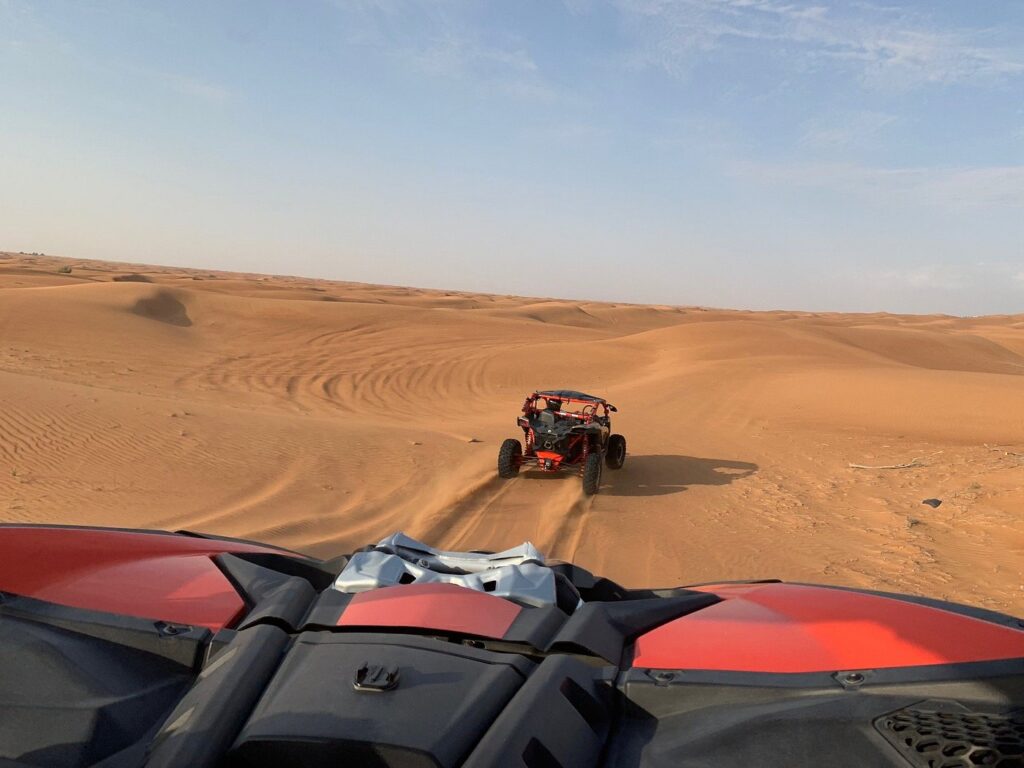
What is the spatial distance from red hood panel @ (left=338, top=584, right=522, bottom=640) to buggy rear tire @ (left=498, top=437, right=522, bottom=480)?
7953 mm

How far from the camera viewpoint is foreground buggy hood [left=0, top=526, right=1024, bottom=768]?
1612mm

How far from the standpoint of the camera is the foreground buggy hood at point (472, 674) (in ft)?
5.29

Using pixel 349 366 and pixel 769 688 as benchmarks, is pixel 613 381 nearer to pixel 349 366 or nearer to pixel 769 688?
pixel 349 366

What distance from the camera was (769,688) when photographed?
1.87 meters

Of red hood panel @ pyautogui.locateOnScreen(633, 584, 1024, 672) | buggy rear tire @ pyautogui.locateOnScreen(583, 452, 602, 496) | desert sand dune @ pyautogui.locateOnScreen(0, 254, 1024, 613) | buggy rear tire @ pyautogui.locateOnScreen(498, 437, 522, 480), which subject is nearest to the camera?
red hood panel @ pyautogui.locateOnScreen(633, 584, 1024, 672)

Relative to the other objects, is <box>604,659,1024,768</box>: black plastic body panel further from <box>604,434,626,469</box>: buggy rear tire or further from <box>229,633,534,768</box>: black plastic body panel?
<box>604,434,626,469</box>: buggy rear tire

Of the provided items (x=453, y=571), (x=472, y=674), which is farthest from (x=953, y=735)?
(x=453, y=571)

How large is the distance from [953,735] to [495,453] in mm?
10636

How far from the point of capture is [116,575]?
2.53 m

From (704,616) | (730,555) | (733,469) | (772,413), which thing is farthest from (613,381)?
(704,616)

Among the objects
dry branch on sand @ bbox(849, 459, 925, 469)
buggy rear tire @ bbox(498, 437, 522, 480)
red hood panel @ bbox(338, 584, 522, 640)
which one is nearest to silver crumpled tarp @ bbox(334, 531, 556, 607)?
red hood panel @ bbox(338, 584, 522, 640)

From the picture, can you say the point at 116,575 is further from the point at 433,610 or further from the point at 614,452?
the point at 614,452

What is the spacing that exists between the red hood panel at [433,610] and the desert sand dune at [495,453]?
504cm

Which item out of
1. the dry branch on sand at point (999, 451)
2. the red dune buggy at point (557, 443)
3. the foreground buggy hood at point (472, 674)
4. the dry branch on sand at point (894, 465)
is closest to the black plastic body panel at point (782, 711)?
the foreground buggy hood at point (472, 674)
